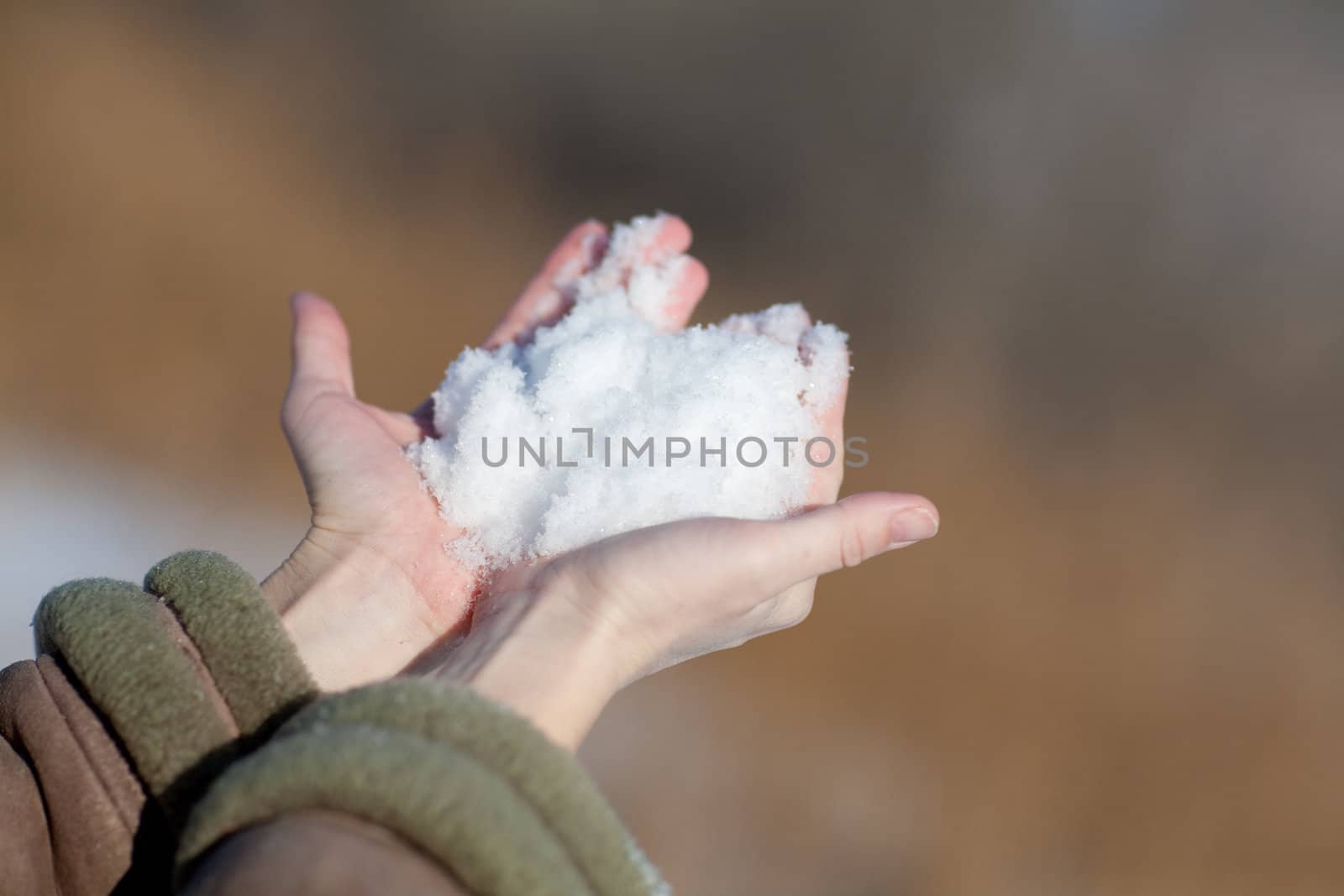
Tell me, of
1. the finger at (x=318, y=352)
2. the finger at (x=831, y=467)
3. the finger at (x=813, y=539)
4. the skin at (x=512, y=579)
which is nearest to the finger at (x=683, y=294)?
the skin at (x=512, y=579)

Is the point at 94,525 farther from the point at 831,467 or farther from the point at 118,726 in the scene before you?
the point at 831,467

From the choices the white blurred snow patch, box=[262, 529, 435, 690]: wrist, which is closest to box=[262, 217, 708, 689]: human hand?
box=[262, 529, 435, 690]: wrist

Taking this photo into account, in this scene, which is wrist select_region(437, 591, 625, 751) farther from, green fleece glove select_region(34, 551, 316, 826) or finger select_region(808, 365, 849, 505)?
finger select_region(808, 365, 849, 505)

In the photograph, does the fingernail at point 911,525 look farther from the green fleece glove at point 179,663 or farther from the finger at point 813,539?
the green fleece glove at point 179,663

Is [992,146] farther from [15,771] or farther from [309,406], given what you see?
[15,771]

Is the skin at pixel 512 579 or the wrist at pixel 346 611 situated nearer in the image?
the skin at pixel 512 579

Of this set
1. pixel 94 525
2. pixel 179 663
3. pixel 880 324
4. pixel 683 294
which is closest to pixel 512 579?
pixel 179 663

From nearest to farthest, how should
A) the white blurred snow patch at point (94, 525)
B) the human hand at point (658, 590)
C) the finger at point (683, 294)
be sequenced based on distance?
the human hand at point (658, 590) → the finger at point (683, 294) → the white blurred snow patch at point (94, 525)
